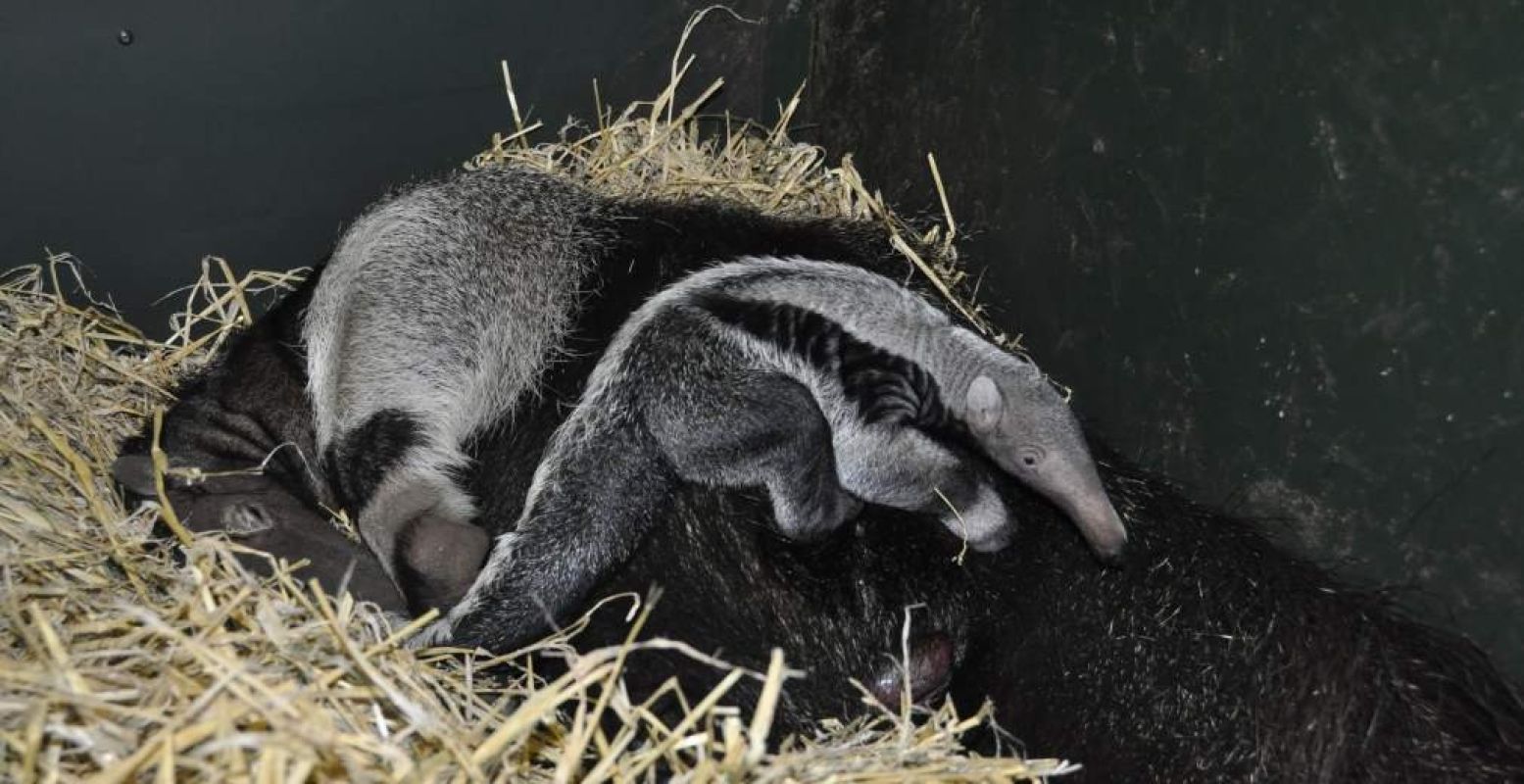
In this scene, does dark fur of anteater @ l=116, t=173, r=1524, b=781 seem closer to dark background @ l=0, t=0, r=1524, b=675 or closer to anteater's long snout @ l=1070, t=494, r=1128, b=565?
anteater's long snout @ l=1070, t=494, r=1128, b=565

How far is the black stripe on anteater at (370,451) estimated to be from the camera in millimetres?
3697

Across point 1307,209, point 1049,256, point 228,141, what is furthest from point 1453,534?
point 228,141

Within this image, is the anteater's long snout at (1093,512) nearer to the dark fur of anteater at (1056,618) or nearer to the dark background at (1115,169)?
the dark fur of anteater at (1056,618)

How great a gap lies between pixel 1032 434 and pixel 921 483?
0.34 m

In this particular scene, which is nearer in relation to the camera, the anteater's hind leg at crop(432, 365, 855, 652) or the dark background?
the dark background

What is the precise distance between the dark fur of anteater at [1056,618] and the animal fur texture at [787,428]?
0.12 metres

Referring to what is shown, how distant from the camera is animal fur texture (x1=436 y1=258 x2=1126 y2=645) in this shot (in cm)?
345

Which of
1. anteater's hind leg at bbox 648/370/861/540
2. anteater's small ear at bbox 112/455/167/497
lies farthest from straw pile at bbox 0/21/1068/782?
anteater's hind leg at bbox 648/370/861/540

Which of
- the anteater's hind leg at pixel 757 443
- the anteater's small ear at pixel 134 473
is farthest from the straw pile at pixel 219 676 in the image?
the anteater's hind leg at pixel 757 443

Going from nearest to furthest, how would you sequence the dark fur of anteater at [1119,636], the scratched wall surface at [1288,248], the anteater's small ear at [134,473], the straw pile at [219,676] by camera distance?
the straw pile at [219,676] → the dark fur of anteater at [1119,636] → the scratched wall surface at [1288,248] → the anteater's small ear at [134,473]

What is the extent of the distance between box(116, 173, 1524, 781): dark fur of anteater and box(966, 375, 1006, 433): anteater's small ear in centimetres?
26

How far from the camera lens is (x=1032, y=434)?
3748 millimetres

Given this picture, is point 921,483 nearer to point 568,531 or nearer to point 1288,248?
point 568,531

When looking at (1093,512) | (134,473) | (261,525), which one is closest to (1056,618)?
(1093,512)
